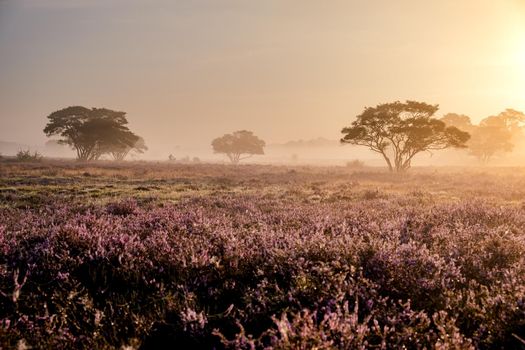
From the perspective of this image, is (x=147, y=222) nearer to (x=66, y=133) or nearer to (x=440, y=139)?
(x=440, y=139)

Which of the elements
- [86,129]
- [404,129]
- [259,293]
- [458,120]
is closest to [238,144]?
[86,129]

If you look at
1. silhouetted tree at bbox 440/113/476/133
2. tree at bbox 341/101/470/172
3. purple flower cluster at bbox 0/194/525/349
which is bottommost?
purple flower cluster at bbox 0/194/525/349

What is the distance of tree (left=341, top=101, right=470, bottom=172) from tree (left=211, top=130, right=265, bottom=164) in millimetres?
63631

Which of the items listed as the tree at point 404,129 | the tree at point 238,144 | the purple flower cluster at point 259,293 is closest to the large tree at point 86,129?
the tree at point 404,129

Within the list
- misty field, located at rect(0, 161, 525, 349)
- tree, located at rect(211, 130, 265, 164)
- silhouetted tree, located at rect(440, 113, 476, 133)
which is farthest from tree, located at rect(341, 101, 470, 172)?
tree, located at rect(211, 130, 265, 164)

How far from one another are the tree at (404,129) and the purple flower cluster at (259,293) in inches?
1382

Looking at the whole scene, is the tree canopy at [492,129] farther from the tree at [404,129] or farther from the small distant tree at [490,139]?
the tree at [404,129]

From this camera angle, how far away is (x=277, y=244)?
147 inches

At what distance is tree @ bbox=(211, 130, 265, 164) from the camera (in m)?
102

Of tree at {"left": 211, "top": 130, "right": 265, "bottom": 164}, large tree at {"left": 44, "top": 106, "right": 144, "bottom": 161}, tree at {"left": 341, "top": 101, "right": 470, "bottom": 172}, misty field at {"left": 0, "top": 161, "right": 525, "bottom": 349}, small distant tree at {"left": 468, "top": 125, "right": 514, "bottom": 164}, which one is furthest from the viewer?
tree at {"left": 211, "top": 130, "right": 265, "bottom": 164}

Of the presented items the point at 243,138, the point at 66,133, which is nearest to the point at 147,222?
the point at 66,133

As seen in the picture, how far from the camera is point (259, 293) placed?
255cm

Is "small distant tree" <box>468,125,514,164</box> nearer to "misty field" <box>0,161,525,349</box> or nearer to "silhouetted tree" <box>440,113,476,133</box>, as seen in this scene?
"silhouetted tree" <box>440,113,476,133</box>

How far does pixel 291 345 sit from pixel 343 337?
1.07 feet
